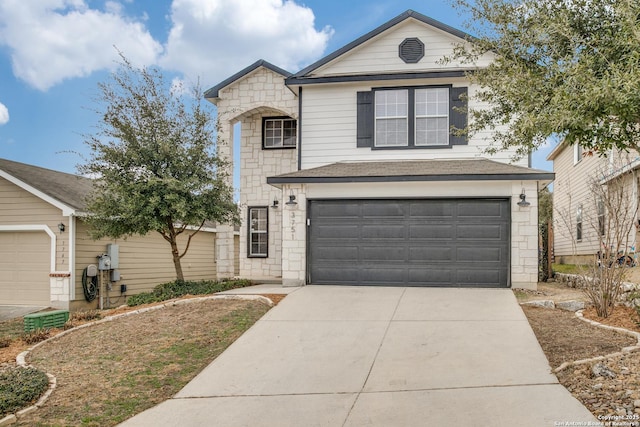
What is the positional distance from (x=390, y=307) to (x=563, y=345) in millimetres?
3600

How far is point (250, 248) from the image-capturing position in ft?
55.0

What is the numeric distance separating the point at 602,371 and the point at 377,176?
758cm

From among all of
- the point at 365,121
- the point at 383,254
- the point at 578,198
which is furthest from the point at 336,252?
the point at 578,198

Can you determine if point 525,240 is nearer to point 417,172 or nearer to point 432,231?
point 432,231

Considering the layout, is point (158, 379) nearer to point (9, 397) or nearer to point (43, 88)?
point (9, 397)

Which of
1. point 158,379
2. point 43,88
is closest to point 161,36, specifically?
point 43,88

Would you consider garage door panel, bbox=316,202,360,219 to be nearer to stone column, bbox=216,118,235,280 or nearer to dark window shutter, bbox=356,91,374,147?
dark window shutter, bbox=356,91,374,147

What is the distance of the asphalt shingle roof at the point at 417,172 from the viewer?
12.5m

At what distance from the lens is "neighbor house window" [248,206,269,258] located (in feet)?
Answer: 54.7

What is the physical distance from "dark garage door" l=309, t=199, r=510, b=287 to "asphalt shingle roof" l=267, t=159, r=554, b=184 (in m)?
0.63

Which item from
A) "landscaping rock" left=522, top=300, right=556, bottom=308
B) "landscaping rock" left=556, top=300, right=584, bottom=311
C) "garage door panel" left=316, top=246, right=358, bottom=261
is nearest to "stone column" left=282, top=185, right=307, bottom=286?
"garage door panel" left=316, top=246, right=358, bottom=261

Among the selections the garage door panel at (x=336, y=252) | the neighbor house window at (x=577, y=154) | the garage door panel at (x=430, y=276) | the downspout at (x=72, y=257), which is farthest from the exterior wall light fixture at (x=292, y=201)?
the neighbor house window at (x=577, y=154)

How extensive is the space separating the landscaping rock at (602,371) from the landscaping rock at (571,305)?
4548 mm

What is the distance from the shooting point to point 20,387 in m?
6.64
